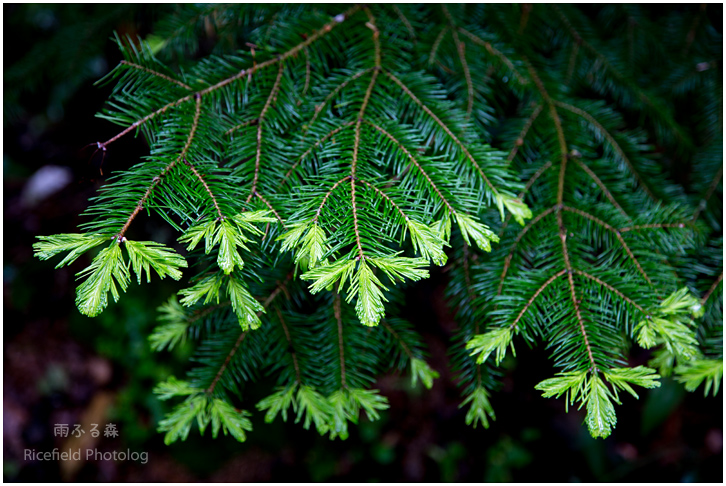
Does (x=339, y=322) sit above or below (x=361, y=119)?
below

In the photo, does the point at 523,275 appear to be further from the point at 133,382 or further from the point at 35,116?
the point at 35,116

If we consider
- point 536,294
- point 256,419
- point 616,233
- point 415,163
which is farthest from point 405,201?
point 256,419

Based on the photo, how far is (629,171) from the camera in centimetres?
128

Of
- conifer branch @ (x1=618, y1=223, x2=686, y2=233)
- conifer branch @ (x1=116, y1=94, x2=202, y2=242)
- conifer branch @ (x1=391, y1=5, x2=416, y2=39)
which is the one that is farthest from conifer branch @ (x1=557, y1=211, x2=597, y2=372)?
conifer branch @ (x1=116, y1=94, x2=202, y2=242)

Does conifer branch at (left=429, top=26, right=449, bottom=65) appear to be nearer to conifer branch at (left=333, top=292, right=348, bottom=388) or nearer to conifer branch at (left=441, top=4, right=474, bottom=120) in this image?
conifer branch at (left=441, top=4, right=474, bottom=120)

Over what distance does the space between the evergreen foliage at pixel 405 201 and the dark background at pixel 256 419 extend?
2.95ft

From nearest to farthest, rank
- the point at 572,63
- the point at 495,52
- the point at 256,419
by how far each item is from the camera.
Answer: the point at 495,52 < the point at 572,63 < the point at 256,419

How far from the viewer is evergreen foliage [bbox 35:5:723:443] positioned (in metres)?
0.80

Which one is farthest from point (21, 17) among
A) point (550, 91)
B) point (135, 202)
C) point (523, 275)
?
point (523, 275)

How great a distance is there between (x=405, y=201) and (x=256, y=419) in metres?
1.80

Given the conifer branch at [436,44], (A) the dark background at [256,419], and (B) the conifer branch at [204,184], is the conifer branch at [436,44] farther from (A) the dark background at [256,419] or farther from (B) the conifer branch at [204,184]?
(A) the dark background at [256,419]

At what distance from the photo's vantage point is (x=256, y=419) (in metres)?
2.15

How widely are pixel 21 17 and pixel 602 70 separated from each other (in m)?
2.60

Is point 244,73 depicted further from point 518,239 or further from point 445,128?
point 518,239
